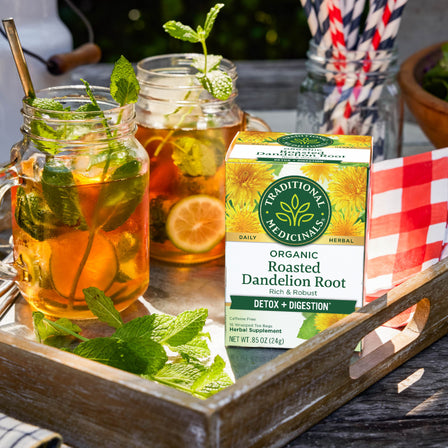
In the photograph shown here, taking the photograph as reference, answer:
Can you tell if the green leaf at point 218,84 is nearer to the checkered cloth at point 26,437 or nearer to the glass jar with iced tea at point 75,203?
the glass jar with iced tea at point 75,203

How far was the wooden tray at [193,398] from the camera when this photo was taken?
509 mm

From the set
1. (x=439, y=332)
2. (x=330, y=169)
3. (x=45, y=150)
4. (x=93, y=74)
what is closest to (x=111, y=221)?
(x=45, y=150)

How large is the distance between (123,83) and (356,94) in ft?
1.21

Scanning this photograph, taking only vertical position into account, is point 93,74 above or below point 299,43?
above

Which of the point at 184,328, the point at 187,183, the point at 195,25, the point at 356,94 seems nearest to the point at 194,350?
the point at 184,328

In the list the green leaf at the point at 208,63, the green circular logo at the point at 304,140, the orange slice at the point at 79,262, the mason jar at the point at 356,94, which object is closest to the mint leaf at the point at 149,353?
the orange slice at the point at 79,262

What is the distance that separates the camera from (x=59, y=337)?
70 centimetres

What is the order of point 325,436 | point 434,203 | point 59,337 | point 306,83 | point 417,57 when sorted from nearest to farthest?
point 325,436 < point 59,337 < point 434,203 < point 306,83 < point 417,57

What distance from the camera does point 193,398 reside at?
507 millimetres

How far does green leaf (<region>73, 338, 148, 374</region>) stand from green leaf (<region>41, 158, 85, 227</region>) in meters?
0.12

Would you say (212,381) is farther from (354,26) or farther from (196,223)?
(354,26)

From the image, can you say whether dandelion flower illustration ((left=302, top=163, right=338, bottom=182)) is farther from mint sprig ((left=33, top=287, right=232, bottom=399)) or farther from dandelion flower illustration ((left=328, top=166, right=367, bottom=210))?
mint sprig ((left=33, top=287, right=232, bottom=399))

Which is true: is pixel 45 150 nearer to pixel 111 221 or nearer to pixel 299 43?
pixel 111 221

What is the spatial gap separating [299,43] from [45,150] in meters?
1.80
